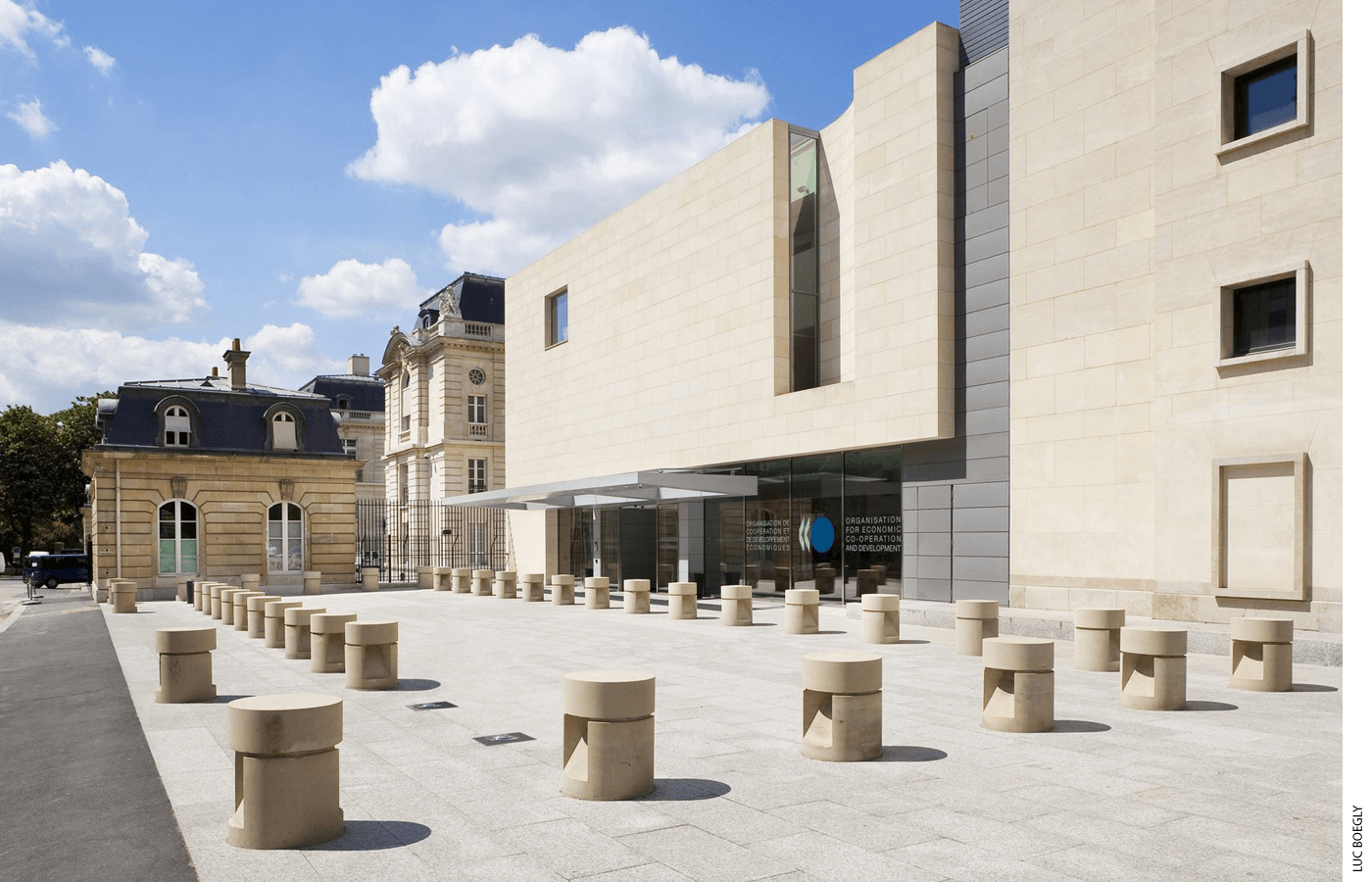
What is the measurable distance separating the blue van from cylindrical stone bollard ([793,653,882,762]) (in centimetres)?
5161

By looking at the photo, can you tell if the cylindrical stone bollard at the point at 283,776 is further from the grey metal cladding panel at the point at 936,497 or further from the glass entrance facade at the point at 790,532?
the glass entrance facade at the point at 790,532

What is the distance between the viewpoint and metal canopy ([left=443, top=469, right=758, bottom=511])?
2786cm

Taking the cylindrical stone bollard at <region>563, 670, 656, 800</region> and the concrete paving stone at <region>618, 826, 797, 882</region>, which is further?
the cylindrical stone bollard at <region>563, 670, 656, 800</region>

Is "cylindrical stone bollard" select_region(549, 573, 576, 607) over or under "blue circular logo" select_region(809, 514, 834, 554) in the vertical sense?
under

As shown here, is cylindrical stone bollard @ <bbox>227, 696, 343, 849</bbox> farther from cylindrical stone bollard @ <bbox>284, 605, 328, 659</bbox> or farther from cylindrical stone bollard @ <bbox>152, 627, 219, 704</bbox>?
cylindrical stone bollard @ <bbox>284, 605, 328, 659</bbox>

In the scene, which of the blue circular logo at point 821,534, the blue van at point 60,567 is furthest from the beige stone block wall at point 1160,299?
the blue van at point 60,567

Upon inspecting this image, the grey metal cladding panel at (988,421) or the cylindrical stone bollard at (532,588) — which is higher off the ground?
the grey metal cladding panel at (988,421)

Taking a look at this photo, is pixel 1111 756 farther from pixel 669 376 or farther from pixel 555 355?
pixel 555 355

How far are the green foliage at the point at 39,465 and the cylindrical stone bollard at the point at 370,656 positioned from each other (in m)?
62.3

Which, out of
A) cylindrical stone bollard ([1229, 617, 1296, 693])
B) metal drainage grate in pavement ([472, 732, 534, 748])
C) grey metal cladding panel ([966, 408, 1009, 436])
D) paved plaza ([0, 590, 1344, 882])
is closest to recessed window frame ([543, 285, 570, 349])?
grey metal cladding panel ([966, 408, 1009, 436])

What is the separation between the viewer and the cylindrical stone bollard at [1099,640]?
48.7ft

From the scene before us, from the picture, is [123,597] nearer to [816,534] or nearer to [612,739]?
[816,534]

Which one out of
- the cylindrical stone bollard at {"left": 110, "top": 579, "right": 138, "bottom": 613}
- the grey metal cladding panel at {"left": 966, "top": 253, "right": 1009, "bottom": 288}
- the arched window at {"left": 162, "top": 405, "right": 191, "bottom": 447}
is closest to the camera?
the grey metal cladding panel at {"left": 966, "top": 253, "right": 1009, "bottom": 288}

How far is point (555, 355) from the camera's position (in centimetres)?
4194
